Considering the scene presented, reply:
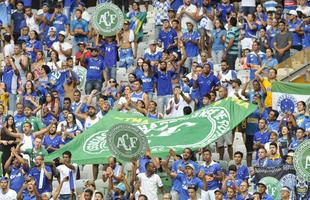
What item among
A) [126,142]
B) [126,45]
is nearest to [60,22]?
[126,45]

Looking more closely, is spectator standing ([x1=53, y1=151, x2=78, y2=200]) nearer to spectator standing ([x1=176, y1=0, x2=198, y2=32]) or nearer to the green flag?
the green flag

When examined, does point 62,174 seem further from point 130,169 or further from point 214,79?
point 214,79

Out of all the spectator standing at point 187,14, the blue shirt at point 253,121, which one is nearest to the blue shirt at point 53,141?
the blue shirt at point 253,121

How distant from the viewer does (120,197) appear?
96.8 ft

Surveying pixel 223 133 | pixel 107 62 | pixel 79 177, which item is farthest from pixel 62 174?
pixel 107 62

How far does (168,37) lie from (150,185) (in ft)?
21.3

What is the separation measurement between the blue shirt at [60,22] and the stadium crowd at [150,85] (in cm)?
3

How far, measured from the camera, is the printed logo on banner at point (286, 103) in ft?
104

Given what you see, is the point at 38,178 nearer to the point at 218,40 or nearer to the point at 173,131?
the point at 173,131

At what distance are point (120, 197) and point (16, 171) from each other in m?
2.43

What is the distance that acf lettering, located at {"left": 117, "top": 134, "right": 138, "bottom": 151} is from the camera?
28.8 metres

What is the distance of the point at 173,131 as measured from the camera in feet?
103

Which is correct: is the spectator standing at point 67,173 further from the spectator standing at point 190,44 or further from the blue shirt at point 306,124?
the spectator standing at point 190,44

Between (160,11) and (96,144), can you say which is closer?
(96,144)
